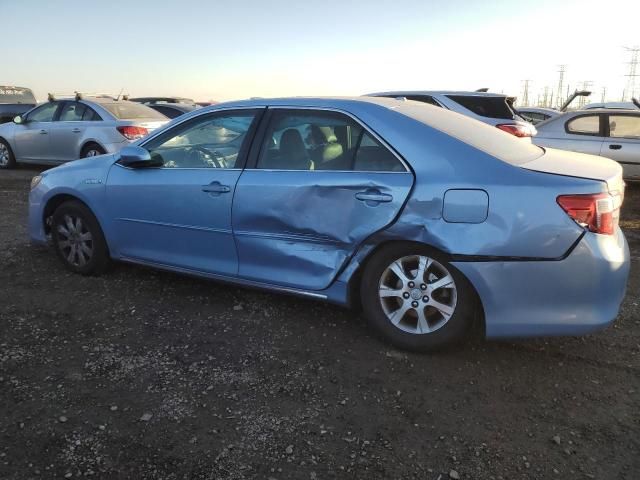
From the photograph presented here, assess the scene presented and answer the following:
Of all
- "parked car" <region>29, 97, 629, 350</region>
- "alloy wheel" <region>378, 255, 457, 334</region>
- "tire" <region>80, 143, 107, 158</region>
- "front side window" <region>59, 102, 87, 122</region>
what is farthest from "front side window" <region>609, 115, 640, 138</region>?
"front side window" <region>59, 102, 87, 122</region>

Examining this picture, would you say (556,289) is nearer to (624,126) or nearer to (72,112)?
(624,126)

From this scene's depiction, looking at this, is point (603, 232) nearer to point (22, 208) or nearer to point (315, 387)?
point (315, 387)

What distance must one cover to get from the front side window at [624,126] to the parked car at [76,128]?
7.44 metres

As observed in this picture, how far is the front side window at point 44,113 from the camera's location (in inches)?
413

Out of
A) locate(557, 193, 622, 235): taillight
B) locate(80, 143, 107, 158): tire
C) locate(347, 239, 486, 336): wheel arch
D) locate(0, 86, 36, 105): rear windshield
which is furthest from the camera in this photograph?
locate(0, 86, 36, 105): rear windshield

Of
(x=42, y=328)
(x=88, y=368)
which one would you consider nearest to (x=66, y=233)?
(x=42, y=328)

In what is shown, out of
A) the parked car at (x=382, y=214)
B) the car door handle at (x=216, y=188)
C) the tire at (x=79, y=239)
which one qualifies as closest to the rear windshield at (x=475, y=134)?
the parked car at (x=382, y=214)

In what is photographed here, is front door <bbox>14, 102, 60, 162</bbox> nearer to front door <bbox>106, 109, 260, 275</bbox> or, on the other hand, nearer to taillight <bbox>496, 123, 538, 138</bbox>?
front door <bbox>106, 109, 260, 275</bbox>

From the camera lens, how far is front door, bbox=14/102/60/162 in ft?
34.4

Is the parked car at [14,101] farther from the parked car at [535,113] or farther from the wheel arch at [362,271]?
the wheel arch at [362,271]

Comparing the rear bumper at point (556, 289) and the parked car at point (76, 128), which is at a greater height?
the parked car at point (76, 128)

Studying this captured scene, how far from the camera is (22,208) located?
7535mm

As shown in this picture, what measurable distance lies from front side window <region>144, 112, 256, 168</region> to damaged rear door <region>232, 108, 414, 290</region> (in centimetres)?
21

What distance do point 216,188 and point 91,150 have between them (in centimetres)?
701
